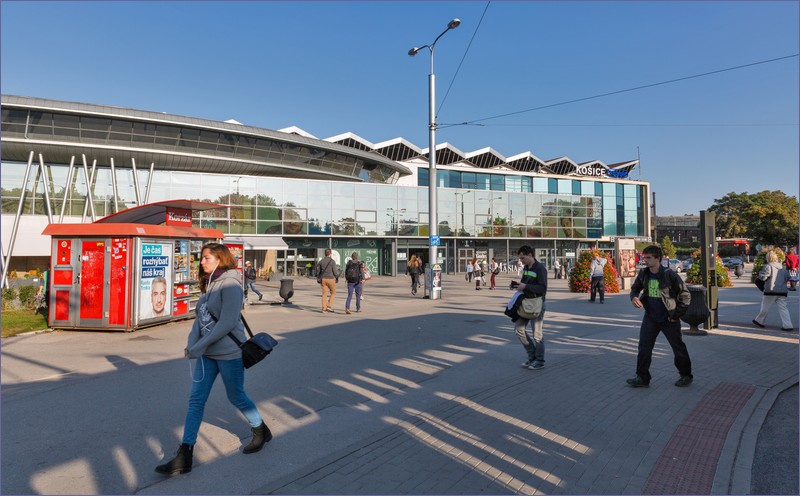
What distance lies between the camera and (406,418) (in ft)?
15.9

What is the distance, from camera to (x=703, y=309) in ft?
29.8

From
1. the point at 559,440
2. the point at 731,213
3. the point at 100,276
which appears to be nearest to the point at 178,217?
the point at 100,276

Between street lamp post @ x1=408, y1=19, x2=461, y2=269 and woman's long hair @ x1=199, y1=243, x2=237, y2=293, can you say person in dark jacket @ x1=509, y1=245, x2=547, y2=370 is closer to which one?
woman's long hair @ x1=199, y1=243, x2=237, y2=293

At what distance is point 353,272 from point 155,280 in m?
4.98

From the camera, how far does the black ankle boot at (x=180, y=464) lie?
3.60m

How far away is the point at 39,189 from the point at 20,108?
4.81 m

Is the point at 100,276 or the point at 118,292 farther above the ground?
the point at 100,276

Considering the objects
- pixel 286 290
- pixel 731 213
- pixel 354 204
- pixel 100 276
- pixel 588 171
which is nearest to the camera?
pixel 100 276

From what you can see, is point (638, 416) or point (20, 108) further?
point (20, 108)

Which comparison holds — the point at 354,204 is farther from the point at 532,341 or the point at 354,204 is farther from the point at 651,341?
the point at 651,341

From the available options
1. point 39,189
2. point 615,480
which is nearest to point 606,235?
point 39,189

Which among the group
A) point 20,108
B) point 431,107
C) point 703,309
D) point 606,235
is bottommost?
point 703,309

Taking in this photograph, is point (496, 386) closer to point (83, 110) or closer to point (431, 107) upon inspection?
point (431, 107)

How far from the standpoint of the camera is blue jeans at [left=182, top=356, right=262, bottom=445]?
12.3 feet
